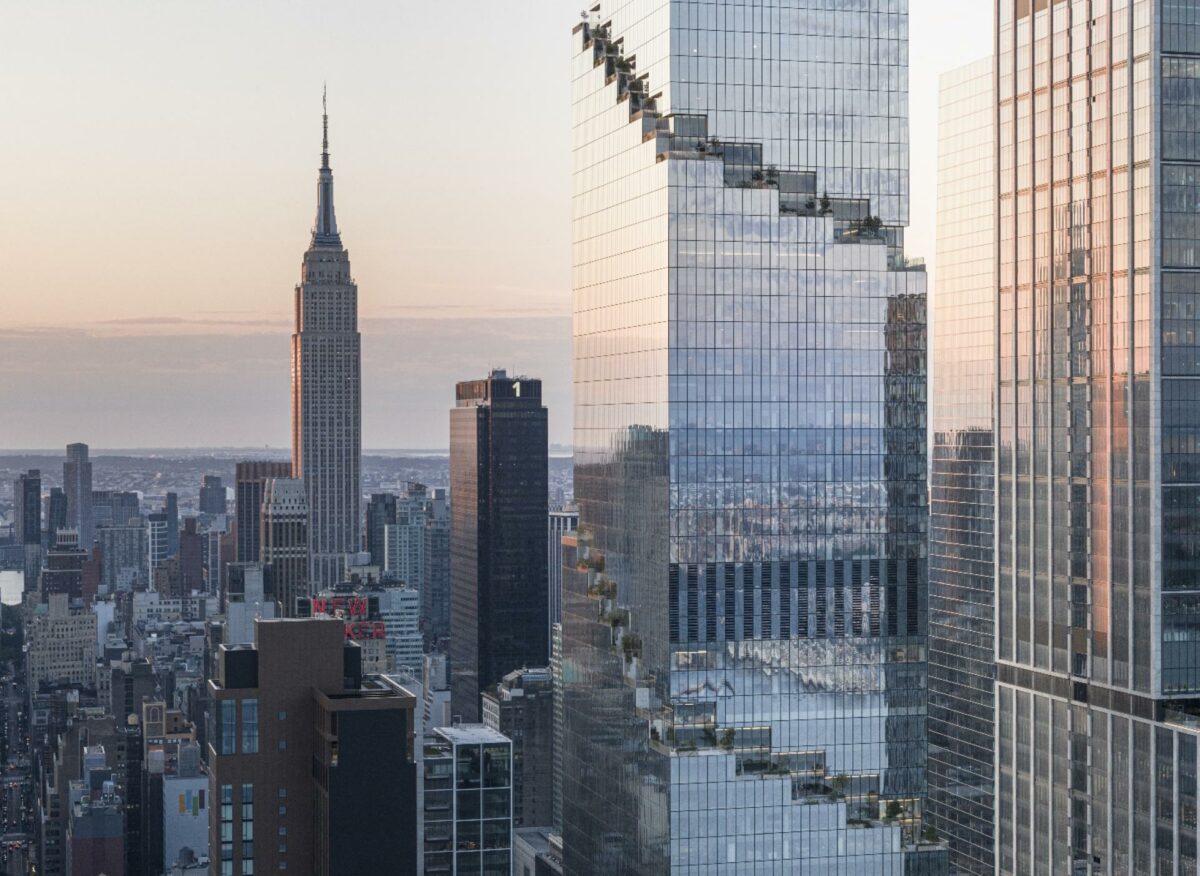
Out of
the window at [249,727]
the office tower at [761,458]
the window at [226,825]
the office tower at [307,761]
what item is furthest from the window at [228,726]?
the office tower at [761,458]

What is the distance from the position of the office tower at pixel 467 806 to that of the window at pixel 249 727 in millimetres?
35940

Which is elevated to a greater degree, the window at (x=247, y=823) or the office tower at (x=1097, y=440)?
the office tower at (x=1097, y=440)

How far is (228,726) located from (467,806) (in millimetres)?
42500

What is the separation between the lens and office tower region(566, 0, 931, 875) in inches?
4299

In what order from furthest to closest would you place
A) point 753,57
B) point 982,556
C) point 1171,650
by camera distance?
1. point 982,556
2. point 753,57
3. point 1171,650

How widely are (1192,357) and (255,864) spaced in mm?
65245

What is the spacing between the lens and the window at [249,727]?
117 meters

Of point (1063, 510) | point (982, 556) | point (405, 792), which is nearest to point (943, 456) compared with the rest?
point (982, 556)

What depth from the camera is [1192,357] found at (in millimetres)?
105688

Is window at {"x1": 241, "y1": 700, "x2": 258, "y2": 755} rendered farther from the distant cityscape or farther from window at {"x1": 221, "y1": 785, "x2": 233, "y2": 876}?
window at {"x1": 221, "y1": 785, "x2": 233, "y2": 876}

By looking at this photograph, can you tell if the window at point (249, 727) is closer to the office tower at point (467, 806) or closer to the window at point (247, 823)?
the window at point (247, 823)

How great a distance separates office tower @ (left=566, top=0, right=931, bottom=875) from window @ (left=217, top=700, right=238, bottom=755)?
2243 cm

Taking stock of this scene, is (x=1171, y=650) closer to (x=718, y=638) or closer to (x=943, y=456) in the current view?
(x=718, y=638)

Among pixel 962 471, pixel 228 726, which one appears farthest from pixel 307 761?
pixel 962 471
